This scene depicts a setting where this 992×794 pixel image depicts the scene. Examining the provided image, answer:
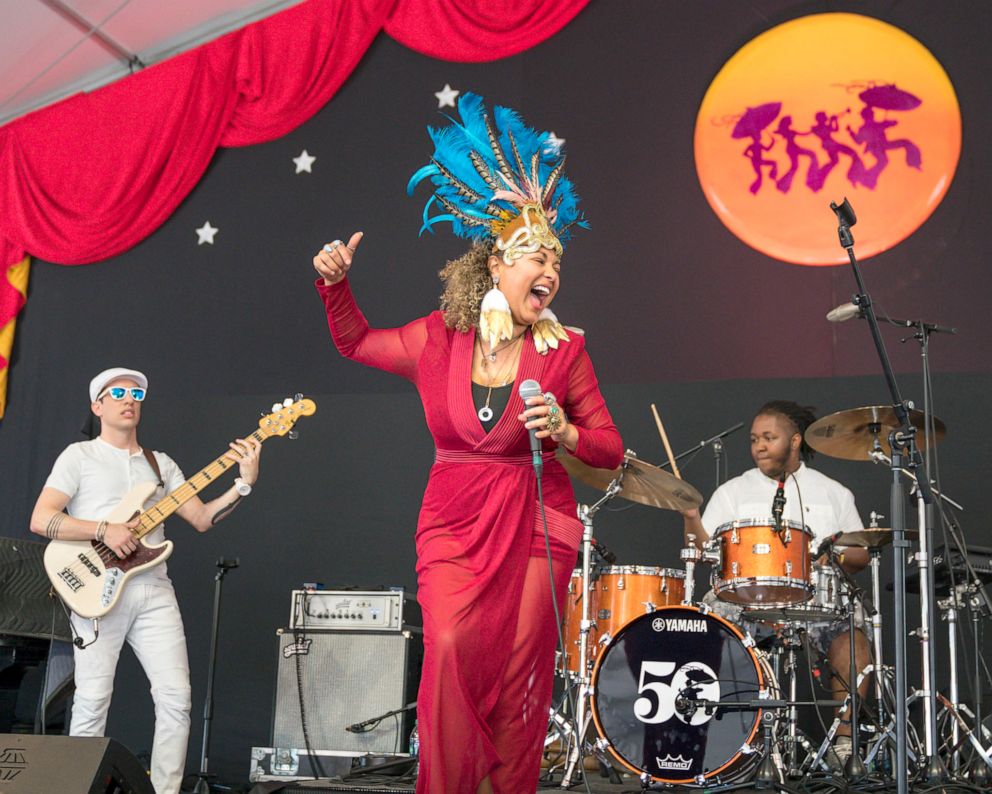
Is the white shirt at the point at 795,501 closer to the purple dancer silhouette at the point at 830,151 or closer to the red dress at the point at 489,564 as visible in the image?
the purple dancer silhouette at the point at 830,151

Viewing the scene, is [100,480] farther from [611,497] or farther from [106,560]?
[611,497]

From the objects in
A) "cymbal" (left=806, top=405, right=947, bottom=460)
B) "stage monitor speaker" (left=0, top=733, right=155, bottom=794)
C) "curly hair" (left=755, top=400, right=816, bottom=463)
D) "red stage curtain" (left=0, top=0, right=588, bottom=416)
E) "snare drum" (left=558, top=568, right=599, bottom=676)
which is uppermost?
"red stage curtain" (left=0, top=0, right=588, bottom=416)

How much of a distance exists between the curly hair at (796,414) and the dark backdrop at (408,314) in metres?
0.28

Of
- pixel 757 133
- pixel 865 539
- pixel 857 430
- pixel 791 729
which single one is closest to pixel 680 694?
pixel 791 729

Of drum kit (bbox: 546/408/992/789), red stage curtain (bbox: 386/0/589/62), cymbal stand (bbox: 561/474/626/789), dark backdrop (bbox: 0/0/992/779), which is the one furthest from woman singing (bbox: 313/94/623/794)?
red stage curtain (bbox: 386/0/589/62)

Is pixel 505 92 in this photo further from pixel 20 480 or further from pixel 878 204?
pixel 20 480

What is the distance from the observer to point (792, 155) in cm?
684

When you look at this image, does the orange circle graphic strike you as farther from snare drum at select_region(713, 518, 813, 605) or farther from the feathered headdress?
the feathered headdress

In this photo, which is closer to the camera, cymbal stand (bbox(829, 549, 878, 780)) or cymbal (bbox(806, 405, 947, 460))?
cymbal stand (bbox(829, 549, 878, 780))

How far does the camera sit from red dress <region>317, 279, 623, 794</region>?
114 inches

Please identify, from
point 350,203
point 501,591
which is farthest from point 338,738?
point 350,203

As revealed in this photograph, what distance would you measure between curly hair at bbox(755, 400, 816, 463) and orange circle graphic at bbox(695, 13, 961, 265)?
925 millimetres

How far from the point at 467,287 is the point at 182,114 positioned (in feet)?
17.5

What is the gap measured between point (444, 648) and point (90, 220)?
627 centimetres
